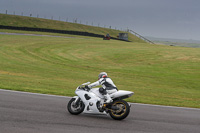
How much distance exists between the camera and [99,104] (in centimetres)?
932

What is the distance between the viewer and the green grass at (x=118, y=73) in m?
16.3

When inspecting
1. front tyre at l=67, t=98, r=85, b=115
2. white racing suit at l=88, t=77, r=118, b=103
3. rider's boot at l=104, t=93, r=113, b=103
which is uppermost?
white racing suit at l=88, t=77, r=118, b=103

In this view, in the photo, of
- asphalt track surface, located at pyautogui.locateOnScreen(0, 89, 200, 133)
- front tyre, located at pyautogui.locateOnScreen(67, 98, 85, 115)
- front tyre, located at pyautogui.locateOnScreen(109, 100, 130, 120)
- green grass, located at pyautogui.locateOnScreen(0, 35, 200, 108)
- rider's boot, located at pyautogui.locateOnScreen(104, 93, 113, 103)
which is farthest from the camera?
green grass, located at pyautogui.locateOnScreen(0, 35, 200, 108)

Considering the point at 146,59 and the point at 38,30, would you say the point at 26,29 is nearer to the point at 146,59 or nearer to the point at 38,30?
the point at 38,30

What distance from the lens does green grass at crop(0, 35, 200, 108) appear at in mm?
Answer: 16312

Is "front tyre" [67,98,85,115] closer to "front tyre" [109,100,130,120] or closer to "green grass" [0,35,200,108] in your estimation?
"front tyre" [109,100,130,120]

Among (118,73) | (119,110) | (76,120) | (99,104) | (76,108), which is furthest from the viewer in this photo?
(118,73)

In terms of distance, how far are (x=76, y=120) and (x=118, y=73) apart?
17.6m

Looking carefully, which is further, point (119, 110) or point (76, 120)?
point (119, 110)

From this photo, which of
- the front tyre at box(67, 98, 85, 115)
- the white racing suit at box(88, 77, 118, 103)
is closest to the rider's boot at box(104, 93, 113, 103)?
the white racing suit at box(88, 77, 118, 103)

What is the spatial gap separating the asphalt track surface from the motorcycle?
0.21m

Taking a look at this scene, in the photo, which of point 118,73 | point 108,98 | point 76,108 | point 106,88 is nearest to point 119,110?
point 108,98

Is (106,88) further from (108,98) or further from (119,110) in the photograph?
(119,110)

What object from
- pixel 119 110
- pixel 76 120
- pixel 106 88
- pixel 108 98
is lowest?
pixel 76 120
